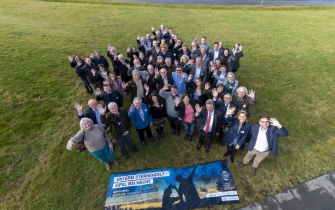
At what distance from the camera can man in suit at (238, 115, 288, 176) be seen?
14.9ft

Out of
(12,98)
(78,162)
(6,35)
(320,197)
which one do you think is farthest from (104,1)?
(320,197)

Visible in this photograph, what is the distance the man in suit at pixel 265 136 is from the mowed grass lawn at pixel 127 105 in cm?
103

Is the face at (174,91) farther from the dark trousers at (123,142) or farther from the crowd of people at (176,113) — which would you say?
the dark trousers at (123,142)

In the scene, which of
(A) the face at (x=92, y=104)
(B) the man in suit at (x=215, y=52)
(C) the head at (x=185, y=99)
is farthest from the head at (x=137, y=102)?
(B) the man in suit at (x=215, y=52)

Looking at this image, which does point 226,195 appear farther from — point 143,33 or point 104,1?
point 104,1

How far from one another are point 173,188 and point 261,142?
9.37 ft

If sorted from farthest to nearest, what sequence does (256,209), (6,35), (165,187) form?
(6,35), (165,187), (256,209)

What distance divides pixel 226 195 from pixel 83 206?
4.10m

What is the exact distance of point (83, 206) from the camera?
5.10 metres

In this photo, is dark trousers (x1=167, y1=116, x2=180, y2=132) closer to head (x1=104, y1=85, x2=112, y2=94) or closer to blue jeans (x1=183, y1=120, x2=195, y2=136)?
blue jeans (x1=183, y1=120, x2=195, y2=136)

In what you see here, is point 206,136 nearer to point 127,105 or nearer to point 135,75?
point 135,75

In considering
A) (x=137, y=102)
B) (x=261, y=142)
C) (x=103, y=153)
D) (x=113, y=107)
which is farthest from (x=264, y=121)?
(x=103, y=153)

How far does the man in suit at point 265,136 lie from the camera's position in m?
4.54

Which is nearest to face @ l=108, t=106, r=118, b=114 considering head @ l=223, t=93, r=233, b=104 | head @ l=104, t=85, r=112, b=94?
head @ l=104, t=85, r=112, b=94
